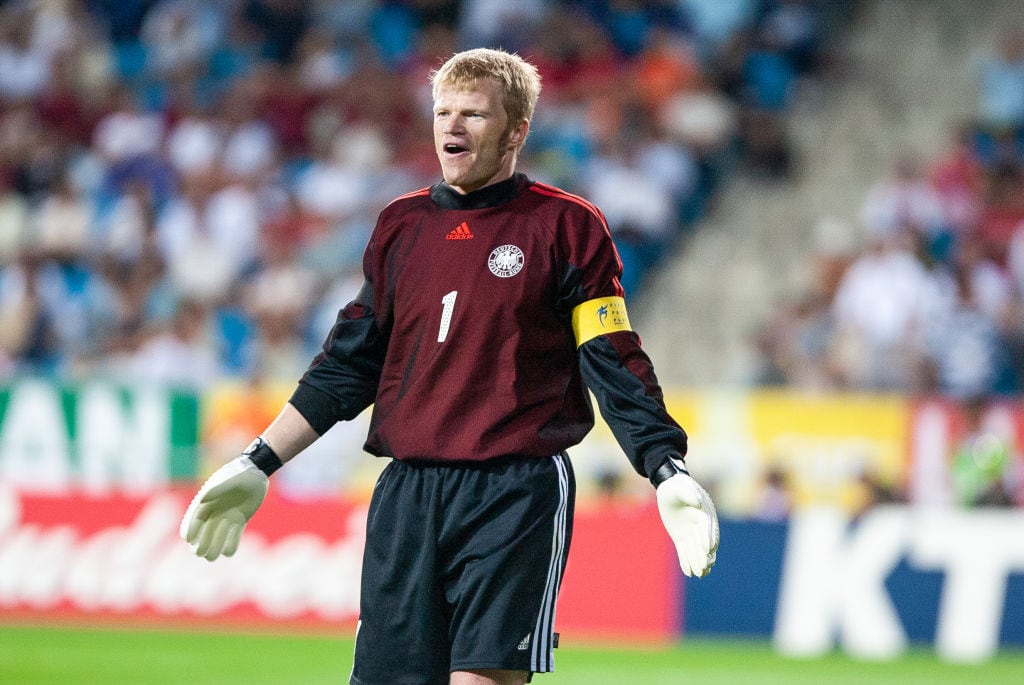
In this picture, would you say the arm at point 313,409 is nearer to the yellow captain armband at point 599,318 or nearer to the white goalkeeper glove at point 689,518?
the yellow captain armband at point 599,318

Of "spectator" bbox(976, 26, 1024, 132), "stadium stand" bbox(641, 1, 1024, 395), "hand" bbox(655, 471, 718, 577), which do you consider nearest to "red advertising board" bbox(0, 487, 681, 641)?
"stadium stand" bbox(641, 1, 1024, 395)

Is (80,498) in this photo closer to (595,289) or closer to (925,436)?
(925,436)

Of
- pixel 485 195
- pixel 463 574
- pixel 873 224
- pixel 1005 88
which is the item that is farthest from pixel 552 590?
pixel 1005 88

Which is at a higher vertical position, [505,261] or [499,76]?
[499,76]

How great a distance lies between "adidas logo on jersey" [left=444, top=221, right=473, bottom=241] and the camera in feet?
14.2

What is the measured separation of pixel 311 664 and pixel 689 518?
6.40 meters

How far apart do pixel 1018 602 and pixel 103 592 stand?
6385 millimetres

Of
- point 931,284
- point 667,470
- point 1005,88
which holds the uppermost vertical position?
point 1005,88

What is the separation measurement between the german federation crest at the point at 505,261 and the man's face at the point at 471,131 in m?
0.22

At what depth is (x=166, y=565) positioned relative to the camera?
11.6 m

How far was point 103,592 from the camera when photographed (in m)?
11.6

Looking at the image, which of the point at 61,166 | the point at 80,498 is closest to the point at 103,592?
the point at 80,498

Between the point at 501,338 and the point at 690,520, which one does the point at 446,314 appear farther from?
the point at 690,520

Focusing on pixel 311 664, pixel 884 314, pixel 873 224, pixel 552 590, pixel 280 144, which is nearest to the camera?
pixel 552 590
